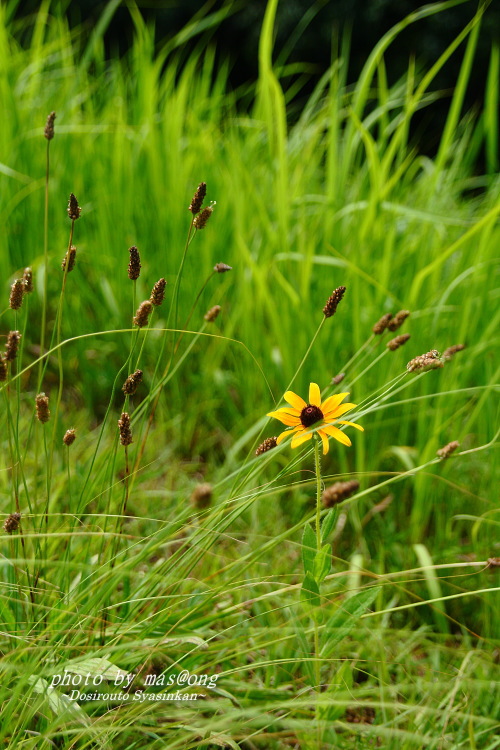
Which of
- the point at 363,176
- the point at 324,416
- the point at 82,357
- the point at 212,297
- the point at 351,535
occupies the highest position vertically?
the point at 363,176

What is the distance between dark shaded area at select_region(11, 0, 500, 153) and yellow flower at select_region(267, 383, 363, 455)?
11.4 ft

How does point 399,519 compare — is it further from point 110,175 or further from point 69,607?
point 110,175

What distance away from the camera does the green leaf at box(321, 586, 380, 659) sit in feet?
2.81

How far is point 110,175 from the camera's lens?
2117mm

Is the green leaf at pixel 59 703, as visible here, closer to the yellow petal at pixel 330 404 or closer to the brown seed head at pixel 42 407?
the brown seed head at pixel 42 407

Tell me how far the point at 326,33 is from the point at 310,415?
13.2 feet

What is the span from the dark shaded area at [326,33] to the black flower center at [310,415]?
351 centimetres

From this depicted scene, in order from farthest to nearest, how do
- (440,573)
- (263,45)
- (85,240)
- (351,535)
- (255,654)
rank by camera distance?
(85,240) → (263,45) → (351,535) → (440,573) → (255,654)

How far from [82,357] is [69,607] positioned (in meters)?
1.02

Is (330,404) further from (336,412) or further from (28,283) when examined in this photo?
(28,283)

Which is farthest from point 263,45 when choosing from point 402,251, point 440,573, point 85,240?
point 440,573

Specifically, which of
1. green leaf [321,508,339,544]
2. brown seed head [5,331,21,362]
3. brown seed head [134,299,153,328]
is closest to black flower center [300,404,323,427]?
green leaf [321,508,339,544]

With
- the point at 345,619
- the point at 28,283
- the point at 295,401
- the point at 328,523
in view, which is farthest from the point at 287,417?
the point at 28,283

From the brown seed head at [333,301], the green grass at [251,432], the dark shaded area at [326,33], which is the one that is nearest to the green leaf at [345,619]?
the green grass at [251,432]
